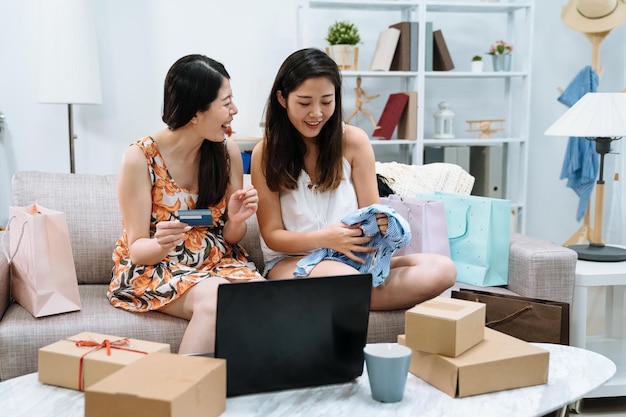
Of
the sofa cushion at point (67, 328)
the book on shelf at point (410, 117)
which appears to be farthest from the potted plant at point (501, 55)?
the sofa cushion at point (67, 328)

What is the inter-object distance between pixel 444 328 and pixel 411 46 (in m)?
2.52

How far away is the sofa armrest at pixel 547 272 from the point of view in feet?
6.48

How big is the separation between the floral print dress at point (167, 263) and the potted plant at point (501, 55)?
2.28 m

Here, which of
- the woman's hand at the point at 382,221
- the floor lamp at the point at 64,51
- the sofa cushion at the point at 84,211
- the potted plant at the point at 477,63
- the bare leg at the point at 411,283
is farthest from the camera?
the potted plant at the point at 477,63

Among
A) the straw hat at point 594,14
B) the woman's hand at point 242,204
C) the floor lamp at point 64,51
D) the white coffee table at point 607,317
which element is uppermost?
the straw hat at point 594,14

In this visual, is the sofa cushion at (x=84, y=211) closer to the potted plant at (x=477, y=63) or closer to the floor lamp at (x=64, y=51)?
the floor lamp at (x=64, y=51)

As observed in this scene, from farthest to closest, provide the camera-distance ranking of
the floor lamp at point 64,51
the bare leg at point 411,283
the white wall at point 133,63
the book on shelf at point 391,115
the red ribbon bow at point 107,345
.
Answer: the book on shelf at point 391,115, the white wall at point 133,63, the floor lamp at point 64,51, the bare leg at point 411,283, the red ribbon bow at point 107,345

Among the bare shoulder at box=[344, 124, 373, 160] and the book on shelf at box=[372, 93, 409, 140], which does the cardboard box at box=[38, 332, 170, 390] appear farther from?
the book on shelf at box=[372, 93, 409, 140]

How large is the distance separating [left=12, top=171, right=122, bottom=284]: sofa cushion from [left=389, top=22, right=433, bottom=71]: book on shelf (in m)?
1.89

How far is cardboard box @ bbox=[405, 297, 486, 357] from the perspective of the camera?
1.20 metres

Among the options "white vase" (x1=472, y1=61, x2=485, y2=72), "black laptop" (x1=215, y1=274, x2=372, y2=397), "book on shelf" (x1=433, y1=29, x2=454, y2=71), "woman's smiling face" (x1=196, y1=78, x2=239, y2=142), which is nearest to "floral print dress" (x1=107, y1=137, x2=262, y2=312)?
"woman's smiling face" (x1=196, y1=78, x2=239, y2=142)

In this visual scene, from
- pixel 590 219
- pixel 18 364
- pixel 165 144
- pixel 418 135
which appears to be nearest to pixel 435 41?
pixel 418 135

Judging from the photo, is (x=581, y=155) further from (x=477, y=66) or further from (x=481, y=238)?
(x=481, y=238)

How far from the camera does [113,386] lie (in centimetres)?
98
